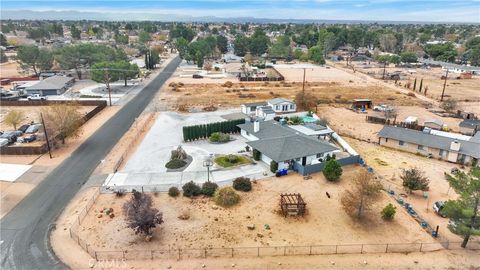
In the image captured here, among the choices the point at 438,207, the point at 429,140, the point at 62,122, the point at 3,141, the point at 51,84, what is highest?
the point at 62,122

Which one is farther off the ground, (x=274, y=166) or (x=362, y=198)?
(x=362, y=198)

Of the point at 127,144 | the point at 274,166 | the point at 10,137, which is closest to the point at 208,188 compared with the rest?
the point at 274,166

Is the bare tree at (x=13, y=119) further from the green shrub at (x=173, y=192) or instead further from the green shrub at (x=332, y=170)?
the green shrub at (x=332, y=170)

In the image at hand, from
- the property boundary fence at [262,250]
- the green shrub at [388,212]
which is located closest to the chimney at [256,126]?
the green shrub at [388,212]

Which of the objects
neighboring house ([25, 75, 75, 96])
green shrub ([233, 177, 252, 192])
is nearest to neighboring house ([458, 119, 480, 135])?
green shrub ([233, 177, 252, 192])

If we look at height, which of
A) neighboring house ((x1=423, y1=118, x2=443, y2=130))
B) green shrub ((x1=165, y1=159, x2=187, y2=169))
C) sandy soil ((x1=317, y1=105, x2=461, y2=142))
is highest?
neighboring house ((x1=423, y1=118, x2=443, y2=130))

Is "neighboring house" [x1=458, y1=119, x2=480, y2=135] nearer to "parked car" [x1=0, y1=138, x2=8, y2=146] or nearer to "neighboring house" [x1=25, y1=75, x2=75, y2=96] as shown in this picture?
"parked car" [x1=0, y1=138, x2=8, y2=146]

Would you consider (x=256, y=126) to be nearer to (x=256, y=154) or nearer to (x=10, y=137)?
(x=256, y=154)
